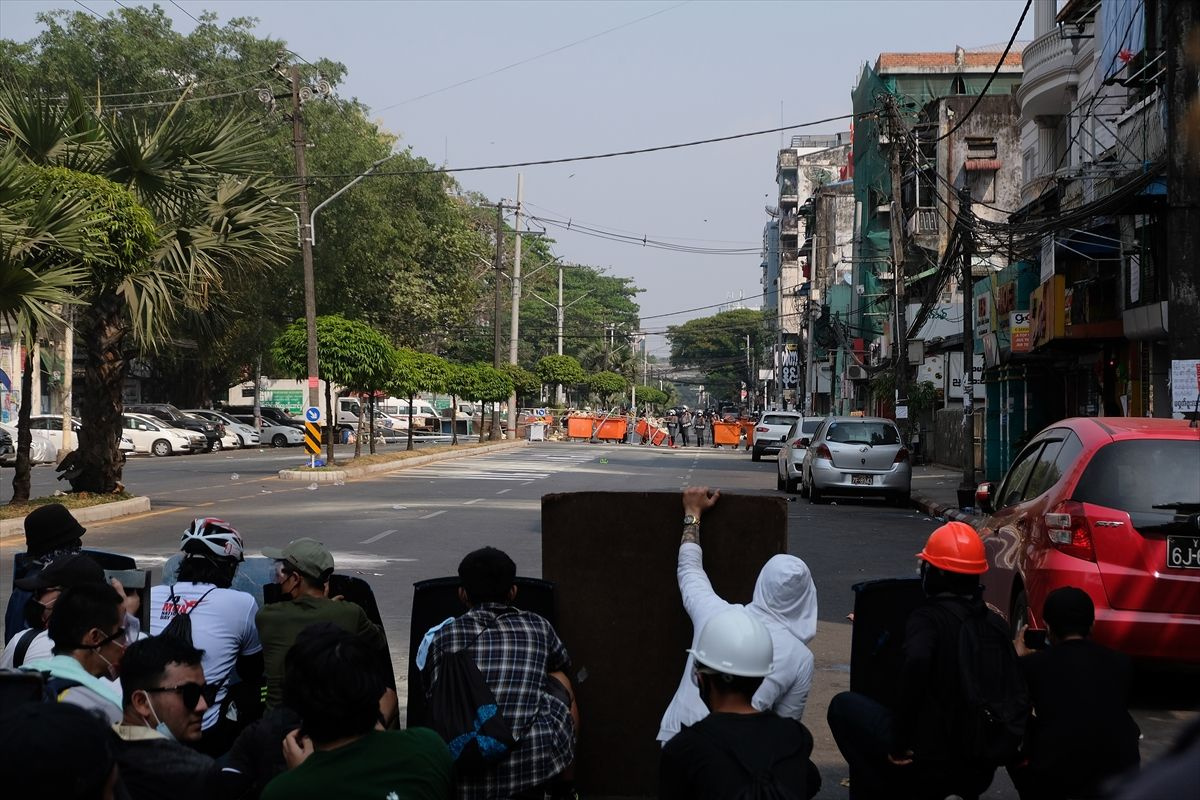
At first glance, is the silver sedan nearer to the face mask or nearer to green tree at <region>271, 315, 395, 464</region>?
green tree at <region>271, 315, 395, 464</region>

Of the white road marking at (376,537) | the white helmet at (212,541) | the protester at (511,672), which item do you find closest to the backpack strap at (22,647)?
the white helmet at (212,541)

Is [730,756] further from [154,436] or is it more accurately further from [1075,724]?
[154,436]

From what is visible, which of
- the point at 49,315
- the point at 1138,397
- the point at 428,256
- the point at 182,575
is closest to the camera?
the point at 182,575

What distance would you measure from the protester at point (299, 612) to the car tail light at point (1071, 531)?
4426mm

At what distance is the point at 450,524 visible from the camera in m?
20.0

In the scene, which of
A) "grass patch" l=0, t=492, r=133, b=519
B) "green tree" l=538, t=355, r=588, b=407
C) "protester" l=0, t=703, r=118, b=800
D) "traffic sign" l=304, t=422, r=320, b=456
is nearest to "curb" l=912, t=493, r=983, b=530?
"grass patch" l=0, t=492, r=133, b=519

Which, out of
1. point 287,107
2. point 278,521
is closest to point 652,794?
point 278,521

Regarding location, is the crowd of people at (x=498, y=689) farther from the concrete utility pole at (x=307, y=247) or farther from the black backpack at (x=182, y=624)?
the concrete utility pole at (x=307, y=247)

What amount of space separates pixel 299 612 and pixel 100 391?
57.5ft

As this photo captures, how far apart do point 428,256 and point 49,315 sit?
41.0m

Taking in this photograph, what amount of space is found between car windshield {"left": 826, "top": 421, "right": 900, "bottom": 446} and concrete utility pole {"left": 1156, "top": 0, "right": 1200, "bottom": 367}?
43.4 ft

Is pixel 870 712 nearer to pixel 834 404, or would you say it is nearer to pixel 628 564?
pixel 628 564

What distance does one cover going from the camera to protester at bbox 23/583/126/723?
4.08 metres

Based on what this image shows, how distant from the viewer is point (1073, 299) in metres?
26.3
